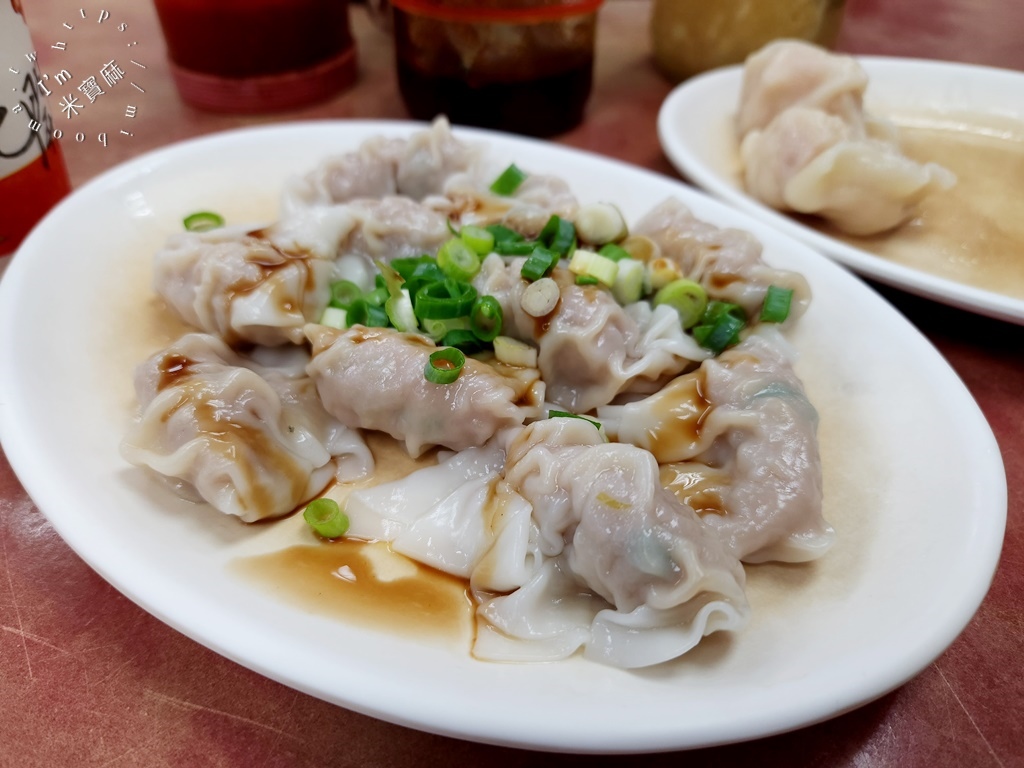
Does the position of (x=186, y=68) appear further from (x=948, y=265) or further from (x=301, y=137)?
(x=948, y=265)

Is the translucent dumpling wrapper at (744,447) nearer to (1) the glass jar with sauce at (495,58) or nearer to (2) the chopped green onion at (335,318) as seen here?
(2) the chopped green onion at (335,318)

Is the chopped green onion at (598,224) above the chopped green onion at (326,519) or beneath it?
above

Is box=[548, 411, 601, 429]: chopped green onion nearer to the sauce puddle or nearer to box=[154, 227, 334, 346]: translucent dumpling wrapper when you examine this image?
the sauce puddle

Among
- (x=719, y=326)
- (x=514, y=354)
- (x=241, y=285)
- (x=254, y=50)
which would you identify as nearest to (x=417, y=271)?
(x=514, y=354)

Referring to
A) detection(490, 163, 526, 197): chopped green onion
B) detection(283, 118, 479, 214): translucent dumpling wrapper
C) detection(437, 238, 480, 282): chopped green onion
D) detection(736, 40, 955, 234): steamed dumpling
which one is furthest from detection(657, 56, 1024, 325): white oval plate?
detection(437, 238, 480, 282): chopped green onion

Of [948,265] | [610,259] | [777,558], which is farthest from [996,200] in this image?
[777,558]

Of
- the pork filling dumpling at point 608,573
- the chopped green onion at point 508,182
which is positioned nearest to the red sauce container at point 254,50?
the chopped green onion at point 508,182
